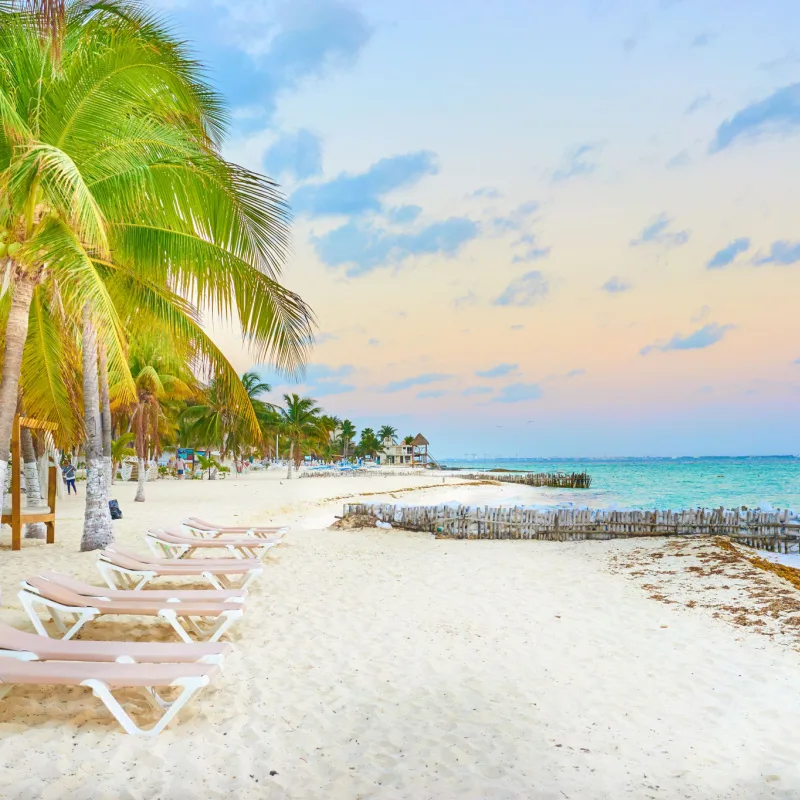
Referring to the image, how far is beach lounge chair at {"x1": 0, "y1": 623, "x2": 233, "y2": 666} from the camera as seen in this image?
330 cm

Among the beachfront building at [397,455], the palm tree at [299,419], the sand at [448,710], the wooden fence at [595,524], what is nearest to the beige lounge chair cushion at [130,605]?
the sand at [448,710]

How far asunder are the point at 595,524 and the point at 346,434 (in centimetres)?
8673

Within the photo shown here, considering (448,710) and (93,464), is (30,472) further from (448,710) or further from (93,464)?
(448,710)

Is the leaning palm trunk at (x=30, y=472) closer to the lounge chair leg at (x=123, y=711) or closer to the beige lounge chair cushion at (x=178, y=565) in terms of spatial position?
the beige lounge chair cushion at (x=178, y=565)

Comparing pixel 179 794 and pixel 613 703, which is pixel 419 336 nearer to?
pixel 613 703

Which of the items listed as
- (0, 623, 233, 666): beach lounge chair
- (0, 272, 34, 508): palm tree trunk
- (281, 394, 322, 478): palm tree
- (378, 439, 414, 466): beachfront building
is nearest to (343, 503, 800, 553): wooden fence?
(0, 272, 34, 508): palm tree trunk

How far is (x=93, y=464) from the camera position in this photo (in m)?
9.18

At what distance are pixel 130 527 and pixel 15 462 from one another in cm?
414

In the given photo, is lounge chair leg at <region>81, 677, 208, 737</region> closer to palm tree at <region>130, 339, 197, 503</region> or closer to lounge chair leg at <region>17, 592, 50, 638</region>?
lounge chair leg at <region>17, 592, 50, 638</region>

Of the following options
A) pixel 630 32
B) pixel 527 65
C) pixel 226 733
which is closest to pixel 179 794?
pixel 226 733

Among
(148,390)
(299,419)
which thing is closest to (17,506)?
(148,390)

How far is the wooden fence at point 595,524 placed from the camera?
10312mm

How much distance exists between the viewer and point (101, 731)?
316 centimetres

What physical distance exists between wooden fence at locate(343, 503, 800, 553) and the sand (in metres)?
4.24
